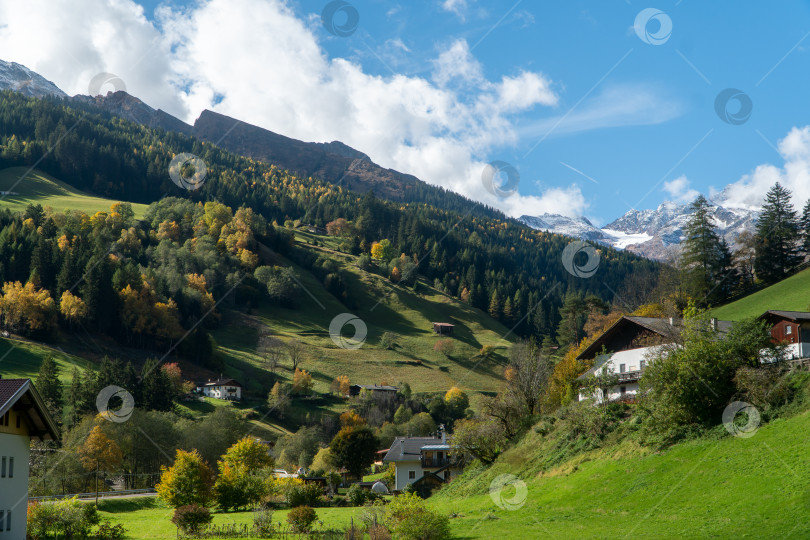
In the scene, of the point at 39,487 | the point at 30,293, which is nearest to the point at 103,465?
the point at 39,487

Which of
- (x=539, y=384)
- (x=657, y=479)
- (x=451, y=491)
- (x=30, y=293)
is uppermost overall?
(x=30, y=293)

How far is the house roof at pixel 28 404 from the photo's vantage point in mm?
24484

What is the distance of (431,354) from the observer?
466ft

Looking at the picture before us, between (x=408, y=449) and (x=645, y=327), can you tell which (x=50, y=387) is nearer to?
(x=408, y=449)

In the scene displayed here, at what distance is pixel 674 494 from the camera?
27.9 meters

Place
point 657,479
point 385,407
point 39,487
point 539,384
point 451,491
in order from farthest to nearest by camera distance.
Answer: point 385,407
point 539,384
point 451,491
point 39,487
point 657,479

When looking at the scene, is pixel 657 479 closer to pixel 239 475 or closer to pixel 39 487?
pixel 239 475

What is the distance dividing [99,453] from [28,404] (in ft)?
114

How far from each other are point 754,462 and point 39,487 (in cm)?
4367

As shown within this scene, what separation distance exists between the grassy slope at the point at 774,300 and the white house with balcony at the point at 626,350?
2033cm

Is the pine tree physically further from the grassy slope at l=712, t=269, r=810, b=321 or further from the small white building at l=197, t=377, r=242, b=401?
the small white building at l=197, t=377, r=242, b=401

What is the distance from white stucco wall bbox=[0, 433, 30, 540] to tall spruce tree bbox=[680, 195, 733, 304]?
80.4m

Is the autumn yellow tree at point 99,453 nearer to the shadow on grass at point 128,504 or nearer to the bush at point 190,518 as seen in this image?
the shadow on grass at point 128,504

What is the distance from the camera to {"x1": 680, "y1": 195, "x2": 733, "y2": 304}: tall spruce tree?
86938mm
